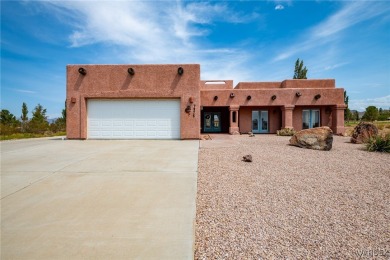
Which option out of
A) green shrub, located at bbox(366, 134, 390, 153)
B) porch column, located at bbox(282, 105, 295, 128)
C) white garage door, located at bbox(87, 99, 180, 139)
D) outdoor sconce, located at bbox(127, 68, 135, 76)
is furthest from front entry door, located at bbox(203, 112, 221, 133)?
green shrub, located at bbox(366, 134, 390, 153)

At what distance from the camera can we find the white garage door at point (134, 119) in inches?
547

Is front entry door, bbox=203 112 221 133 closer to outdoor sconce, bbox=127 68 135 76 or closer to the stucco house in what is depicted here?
the stucco house

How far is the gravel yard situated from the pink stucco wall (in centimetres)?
736

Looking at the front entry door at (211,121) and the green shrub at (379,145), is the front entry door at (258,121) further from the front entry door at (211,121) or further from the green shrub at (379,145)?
the green shrub at (379,145)

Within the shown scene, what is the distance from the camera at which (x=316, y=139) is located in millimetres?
10523

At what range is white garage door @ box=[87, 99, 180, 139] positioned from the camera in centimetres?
1391

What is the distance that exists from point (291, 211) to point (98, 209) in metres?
3.68

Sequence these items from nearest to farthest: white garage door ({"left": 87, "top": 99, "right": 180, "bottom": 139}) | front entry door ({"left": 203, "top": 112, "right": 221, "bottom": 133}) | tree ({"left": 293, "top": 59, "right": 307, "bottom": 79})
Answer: white garage door ({"left": 87, "top": 99, "right": 180, "bottom": 139})
front entry door ({"left": 203, "top": 112, "right": 221, "bottom": 133})
tree ({"left": 293, "top": 59, "right": 307, "bottom": 79})

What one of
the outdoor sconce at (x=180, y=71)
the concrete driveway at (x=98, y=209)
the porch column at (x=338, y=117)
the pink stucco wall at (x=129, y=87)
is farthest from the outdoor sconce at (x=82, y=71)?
the porch column at (x=338, y=117)

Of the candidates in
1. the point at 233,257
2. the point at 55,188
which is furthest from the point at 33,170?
the point at 233,257

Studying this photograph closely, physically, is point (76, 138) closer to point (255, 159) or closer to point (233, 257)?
point (255, 159)

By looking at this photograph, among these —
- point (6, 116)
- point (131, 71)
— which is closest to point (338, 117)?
point (131, 71)

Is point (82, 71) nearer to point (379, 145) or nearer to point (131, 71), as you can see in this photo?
point (131, 71)

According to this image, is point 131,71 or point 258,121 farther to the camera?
point 258,121
